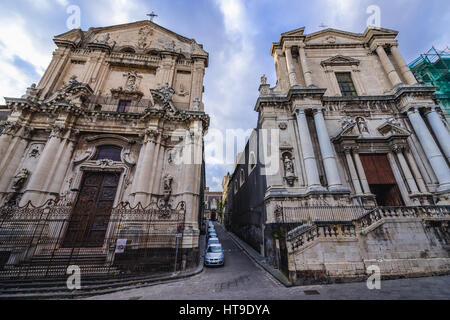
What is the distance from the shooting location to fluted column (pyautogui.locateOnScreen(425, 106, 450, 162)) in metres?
11.3

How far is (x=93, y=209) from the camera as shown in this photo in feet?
33.2

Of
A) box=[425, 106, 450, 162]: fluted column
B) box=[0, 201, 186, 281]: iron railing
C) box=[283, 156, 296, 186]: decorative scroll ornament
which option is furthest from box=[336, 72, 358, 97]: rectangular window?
box=[0, 201, 186, 281]: iron railing

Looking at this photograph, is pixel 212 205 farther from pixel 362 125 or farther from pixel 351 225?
pixel 351 225

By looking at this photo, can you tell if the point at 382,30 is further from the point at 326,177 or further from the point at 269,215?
the point at 269,215

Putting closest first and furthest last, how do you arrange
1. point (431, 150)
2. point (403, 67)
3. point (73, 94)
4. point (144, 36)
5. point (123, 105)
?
point (431, 150)
point (73, 94)
point (123, 105)
point (403, 67)
point (144, 36)

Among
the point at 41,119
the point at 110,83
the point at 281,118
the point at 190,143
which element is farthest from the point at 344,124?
the point at 41,119

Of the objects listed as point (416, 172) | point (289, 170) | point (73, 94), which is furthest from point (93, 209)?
point (416, 172)

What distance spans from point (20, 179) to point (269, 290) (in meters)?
14.6

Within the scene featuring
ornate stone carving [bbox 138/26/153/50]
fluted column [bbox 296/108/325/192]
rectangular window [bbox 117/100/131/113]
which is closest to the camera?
fluted column [bbox 296/108/325/192]

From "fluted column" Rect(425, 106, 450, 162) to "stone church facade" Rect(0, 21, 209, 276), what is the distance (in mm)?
16068

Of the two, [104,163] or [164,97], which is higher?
[164,97]

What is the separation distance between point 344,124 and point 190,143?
37.4ft

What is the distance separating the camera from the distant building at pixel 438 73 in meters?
16.6

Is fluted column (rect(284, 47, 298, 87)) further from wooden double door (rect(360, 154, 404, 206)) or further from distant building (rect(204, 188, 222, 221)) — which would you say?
distant building (rect(204, 188, 222, 221))
